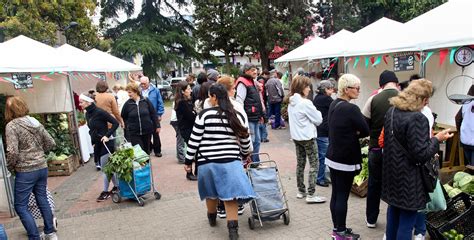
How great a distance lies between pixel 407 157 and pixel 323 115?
2.72 meters

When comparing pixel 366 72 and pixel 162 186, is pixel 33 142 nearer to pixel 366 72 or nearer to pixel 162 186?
pixel 162 186

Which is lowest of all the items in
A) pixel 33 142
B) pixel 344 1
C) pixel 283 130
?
pixel 283 130

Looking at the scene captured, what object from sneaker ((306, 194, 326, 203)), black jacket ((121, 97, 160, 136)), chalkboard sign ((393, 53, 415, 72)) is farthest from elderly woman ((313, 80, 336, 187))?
black jacket ((121, 97, 160, 136))

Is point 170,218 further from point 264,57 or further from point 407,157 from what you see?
point 264,57

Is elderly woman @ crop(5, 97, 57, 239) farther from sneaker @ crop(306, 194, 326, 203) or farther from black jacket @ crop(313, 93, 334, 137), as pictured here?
black jacket @ crop(313, 93, 334, 137)

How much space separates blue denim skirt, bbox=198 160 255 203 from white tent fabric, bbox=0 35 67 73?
428 centimetres

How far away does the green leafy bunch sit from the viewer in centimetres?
537

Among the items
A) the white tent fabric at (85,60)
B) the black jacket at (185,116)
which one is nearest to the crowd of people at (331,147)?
the black jacket at (185,116)

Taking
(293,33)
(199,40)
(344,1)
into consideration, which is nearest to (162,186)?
(293,33)

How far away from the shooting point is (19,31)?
48.4 feet

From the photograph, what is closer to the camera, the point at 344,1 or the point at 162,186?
the point at 162,186

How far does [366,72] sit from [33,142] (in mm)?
7159

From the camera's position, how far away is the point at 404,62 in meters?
6.67

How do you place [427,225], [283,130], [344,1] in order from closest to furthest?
[427,225], [283,130], [344,1]
